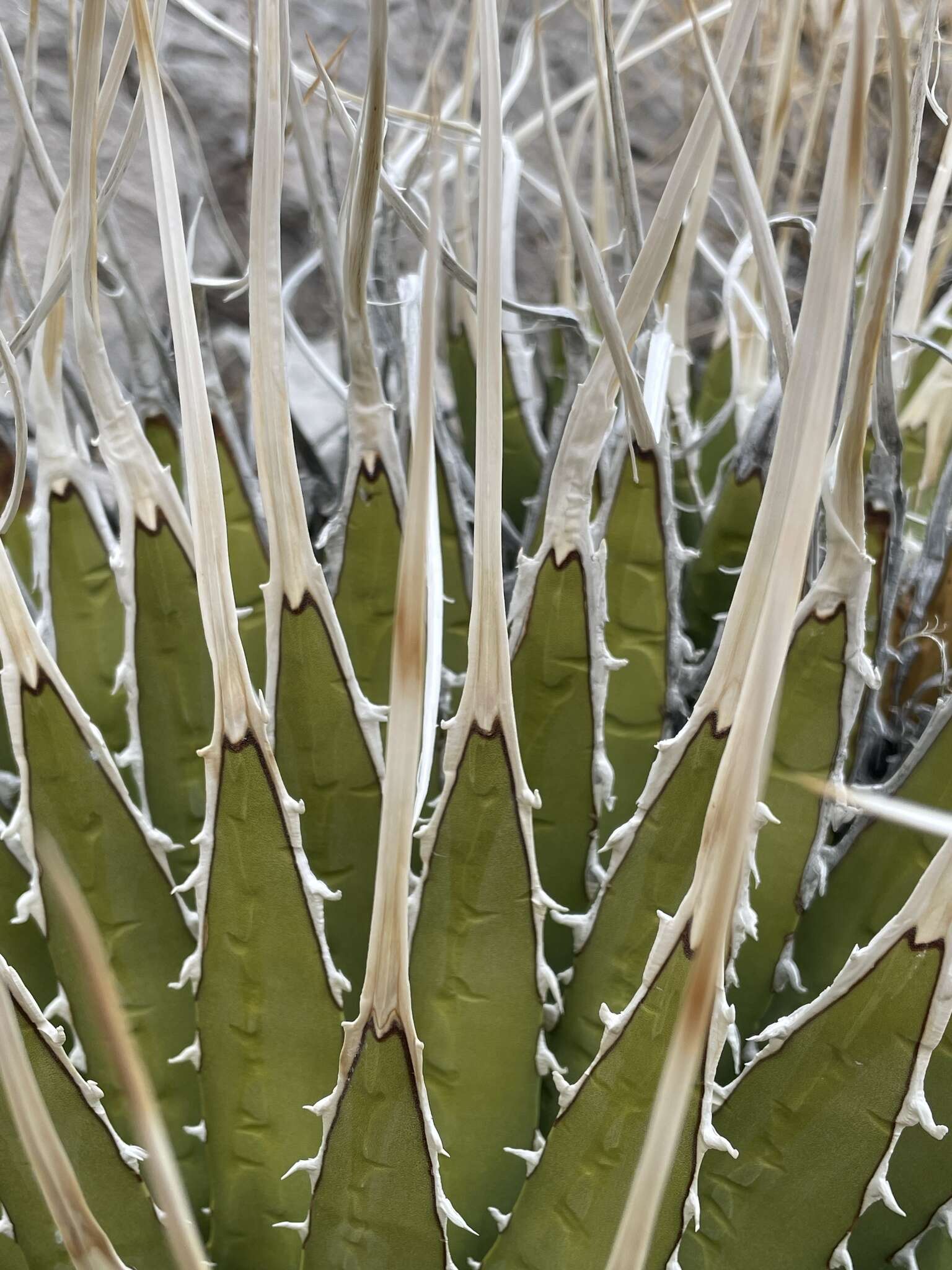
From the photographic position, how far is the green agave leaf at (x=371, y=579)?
0.40 m

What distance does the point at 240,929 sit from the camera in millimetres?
302

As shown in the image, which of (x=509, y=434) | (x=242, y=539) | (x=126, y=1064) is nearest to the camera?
(x=126, y=1064)

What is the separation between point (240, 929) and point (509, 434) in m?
0.37

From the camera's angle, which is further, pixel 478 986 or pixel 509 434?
pixel 509 434

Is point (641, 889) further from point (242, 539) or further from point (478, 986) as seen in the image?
point (242, 539)

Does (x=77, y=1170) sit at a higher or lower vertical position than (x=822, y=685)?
lower

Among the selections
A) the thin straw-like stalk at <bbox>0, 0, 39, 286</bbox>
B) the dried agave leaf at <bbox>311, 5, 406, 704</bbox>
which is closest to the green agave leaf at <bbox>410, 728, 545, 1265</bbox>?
the dried agave leaf at <bbox>311, 5, 406, 704</bbox>

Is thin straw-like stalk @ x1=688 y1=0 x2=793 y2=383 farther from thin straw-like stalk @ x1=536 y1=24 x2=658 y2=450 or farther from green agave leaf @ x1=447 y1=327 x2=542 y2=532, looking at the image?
green agave leaf @ x1=447 y1=327 x2=542 y2=532

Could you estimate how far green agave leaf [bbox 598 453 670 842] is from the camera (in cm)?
39

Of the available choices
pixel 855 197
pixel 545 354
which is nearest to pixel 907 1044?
pixel 855 197

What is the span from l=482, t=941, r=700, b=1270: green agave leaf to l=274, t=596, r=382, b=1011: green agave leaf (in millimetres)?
105

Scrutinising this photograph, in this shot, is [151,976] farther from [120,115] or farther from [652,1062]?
[120,115]

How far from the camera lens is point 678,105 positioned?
47.8 inches

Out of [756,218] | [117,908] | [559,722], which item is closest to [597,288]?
[756,218]
